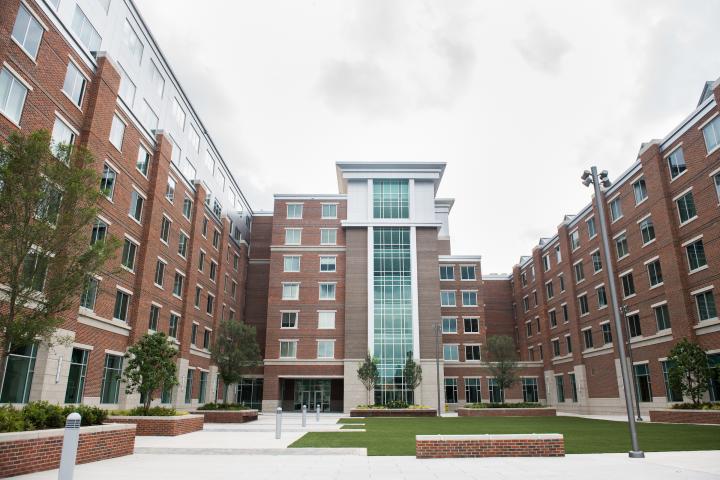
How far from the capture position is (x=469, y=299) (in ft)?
183

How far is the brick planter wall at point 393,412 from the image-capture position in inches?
1403

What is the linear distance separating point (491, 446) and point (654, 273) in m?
27.3

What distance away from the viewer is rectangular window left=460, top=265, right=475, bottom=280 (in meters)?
56.8

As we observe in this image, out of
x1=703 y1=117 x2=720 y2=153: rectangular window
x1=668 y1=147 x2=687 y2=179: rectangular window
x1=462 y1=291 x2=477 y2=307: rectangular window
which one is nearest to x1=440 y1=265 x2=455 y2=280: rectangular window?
x1=462 y1=291 x2=477 y2=307: rectangular window

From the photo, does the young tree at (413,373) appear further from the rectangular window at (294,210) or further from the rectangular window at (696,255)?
the rectangular window at (696,255)

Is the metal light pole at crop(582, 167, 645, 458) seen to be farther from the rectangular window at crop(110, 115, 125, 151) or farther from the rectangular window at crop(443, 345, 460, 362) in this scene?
the rectangular window at crop(443, 345, 460, 362)

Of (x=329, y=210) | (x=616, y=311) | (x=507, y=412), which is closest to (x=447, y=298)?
(x=329, y=210)

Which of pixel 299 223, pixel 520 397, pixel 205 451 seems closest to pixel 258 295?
pixel 299 223

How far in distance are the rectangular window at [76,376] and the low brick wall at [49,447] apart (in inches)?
434

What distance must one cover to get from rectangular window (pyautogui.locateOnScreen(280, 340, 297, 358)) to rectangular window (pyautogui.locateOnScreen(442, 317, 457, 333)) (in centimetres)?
1779

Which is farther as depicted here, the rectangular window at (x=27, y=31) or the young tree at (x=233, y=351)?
the young tree at (x=233, y=351)

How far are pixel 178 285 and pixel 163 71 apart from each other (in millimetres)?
14772

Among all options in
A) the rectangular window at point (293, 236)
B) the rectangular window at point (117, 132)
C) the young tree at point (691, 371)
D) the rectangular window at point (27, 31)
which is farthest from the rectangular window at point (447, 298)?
the rectangular window at point (27, 31)

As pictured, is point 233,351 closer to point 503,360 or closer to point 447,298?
point 503,360
